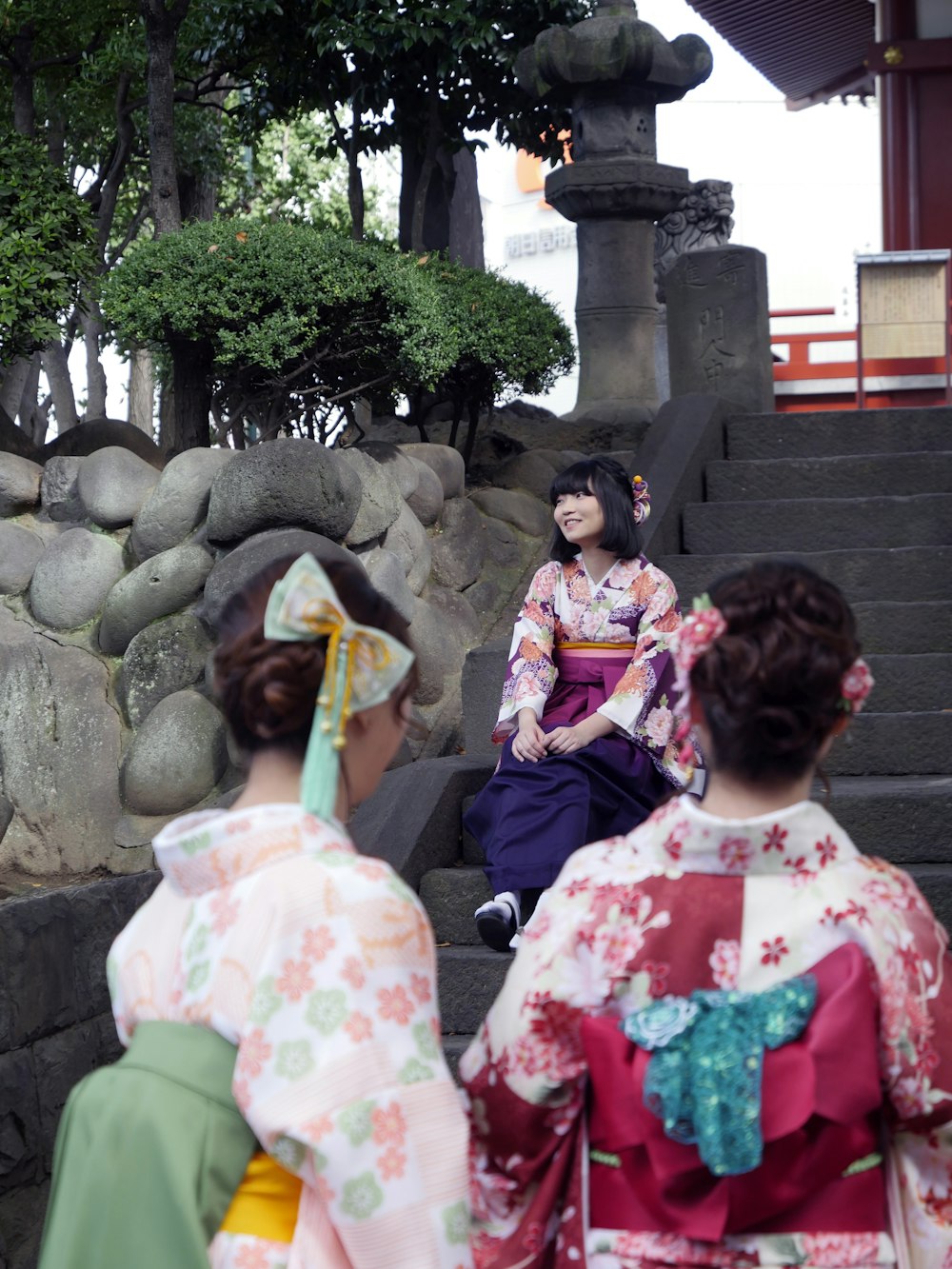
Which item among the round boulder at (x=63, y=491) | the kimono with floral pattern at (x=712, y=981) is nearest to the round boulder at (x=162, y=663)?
the round boulder at (x=63, y=491)

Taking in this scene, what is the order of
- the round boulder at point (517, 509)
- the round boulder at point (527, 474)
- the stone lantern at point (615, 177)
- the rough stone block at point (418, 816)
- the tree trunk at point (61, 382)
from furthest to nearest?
the tree trunk at point (61, 382), the stone lantern at point (615, 177), the round boulder at point (527, 474), the round boulder at point (517, 509), the rough stone block at point (418, 816)

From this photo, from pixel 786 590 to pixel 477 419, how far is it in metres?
6.95

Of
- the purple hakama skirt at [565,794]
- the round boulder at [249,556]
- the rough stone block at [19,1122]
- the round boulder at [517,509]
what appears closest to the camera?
the rough stone block at [19,1122]

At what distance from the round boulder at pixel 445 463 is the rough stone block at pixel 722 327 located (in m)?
1.18

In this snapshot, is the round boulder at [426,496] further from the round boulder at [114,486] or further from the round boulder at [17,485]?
the round boulder at [17,485]

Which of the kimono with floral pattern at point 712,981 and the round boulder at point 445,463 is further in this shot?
the round boulder at point 445,463

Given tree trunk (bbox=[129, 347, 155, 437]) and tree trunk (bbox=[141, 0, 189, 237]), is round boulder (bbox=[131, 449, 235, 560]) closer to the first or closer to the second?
tree trunk (bbox=[141, 0, 189, 237])

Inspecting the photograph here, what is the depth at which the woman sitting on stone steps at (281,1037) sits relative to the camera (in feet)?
5.94

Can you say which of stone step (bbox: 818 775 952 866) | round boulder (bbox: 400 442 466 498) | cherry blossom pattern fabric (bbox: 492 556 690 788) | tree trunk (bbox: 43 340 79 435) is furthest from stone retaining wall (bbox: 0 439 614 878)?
tree trunk (bbox: 43 340 79 435)

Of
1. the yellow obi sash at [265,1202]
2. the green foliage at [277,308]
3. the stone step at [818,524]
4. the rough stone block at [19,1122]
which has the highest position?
the green foliage at [277,308]

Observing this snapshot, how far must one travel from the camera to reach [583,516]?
4.68 metres

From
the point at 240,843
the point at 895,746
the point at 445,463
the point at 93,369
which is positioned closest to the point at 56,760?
the point at 445,463

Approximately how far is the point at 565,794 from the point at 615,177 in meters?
5.31

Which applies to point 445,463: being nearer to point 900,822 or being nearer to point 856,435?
point 856,435
